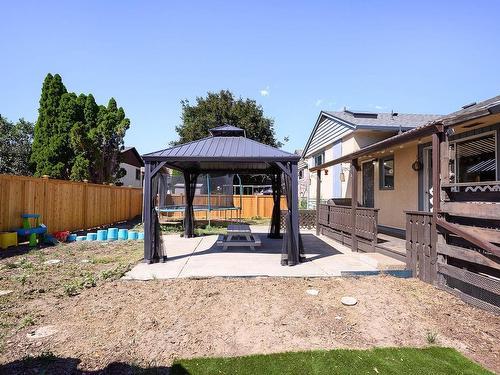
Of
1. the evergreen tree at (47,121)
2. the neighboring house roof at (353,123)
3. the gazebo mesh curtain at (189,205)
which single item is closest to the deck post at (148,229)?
the gazebo mesh curtain at (189,205)

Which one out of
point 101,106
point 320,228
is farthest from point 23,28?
point 101,106

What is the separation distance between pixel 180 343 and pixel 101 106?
19.3 metres

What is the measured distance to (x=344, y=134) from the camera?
12398 millimetres

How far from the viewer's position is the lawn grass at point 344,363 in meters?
2.94

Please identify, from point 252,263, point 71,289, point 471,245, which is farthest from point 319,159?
point 71,289

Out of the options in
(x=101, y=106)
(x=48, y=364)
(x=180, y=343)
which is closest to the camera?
(x=48, y=364)

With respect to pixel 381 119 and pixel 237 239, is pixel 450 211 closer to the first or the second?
pixel 237 239

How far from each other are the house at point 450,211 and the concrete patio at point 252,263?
1.61 ft

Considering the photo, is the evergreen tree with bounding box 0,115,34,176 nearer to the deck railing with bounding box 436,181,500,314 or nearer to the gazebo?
the gazebo

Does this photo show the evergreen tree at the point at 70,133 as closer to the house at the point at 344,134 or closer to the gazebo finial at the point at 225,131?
the house at the point at 344,134

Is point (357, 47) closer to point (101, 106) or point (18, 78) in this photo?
point (18, 78)

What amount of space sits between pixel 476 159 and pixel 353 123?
4986 mm

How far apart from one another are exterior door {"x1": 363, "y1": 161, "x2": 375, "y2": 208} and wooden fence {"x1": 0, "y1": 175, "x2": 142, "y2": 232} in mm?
10596

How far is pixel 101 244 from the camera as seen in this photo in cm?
998
